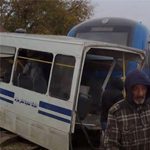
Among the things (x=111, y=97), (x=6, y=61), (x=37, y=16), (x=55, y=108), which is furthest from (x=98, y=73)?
(x=37, y=16)

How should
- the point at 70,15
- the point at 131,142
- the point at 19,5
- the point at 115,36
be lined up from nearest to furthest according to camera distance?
1. the point at 131,142
2. the point at 115,36
3. the point at 19,5
4. the point at 70,15

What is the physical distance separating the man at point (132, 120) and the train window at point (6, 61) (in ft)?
15.8

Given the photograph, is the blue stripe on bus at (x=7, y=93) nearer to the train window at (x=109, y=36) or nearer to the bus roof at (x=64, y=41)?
the bus roof at (x=64, y=41)

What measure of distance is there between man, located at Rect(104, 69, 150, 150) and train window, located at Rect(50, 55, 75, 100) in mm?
2847

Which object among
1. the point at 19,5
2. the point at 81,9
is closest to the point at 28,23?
the point at 19,5

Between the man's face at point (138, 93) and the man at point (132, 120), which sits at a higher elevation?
the man's face at point (138, 93)

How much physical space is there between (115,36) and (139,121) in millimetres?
6310

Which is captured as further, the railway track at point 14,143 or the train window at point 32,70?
the railway track at point 14,143

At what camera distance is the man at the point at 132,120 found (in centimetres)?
272

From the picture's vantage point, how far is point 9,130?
7.14m

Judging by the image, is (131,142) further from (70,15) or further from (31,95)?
(70,15)

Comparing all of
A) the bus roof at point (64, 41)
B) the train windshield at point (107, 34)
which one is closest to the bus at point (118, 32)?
the train windshield at point (107, 34)

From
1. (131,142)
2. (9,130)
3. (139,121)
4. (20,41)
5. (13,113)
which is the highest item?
(20,41)

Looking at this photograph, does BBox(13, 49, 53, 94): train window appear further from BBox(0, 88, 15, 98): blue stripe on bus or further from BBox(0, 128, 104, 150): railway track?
BBox(0, 128, 104, 150): railway track
